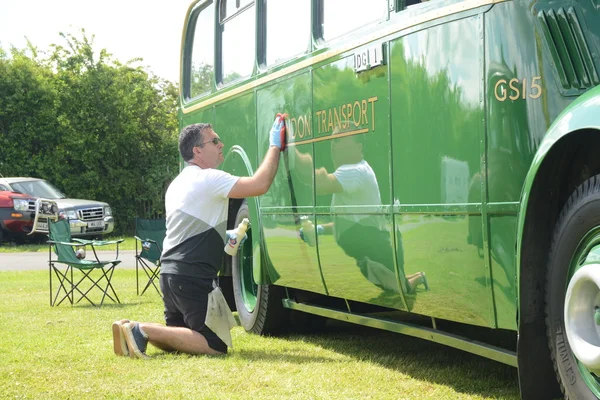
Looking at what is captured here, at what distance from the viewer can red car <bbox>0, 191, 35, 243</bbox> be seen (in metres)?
23.6

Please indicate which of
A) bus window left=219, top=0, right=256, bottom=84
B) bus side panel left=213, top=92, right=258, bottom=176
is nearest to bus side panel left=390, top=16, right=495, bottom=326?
bus side panel left=213, top=92, right=258, bottom=176

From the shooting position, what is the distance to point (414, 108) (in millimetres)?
4754

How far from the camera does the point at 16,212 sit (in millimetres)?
23656

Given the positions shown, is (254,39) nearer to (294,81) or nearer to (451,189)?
(294,81)

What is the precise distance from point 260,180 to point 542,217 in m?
3.04

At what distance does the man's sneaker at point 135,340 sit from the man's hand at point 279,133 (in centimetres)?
157

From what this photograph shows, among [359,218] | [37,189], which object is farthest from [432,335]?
[37,189]

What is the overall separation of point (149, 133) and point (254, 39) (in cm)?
2347

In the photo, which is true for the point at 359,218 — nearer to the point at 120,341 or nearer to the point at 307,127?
the point at 307,127

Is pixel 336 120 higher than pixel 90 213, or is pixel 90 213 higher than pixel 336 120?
pixel 336 120

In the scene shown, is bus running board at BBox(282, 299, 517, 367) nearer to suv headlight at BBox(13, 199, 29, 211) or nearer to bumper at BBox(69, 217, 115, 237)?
bumper at BBox(69, 217, 115, 237)

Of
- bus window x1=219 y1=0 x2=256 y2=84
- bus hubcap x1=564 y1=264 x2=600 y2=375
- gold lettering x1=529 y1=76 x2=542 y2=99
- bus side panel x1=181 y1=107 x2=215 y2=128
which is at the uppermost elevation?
bus window x1=219 y1=0 x2=256 y2=84

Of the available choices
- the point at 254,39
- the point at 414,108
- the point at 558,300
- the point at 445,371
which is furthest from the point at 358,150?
the point at 254,39

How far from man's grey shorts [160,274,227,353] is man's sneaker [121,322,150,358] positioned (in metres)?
0.33
